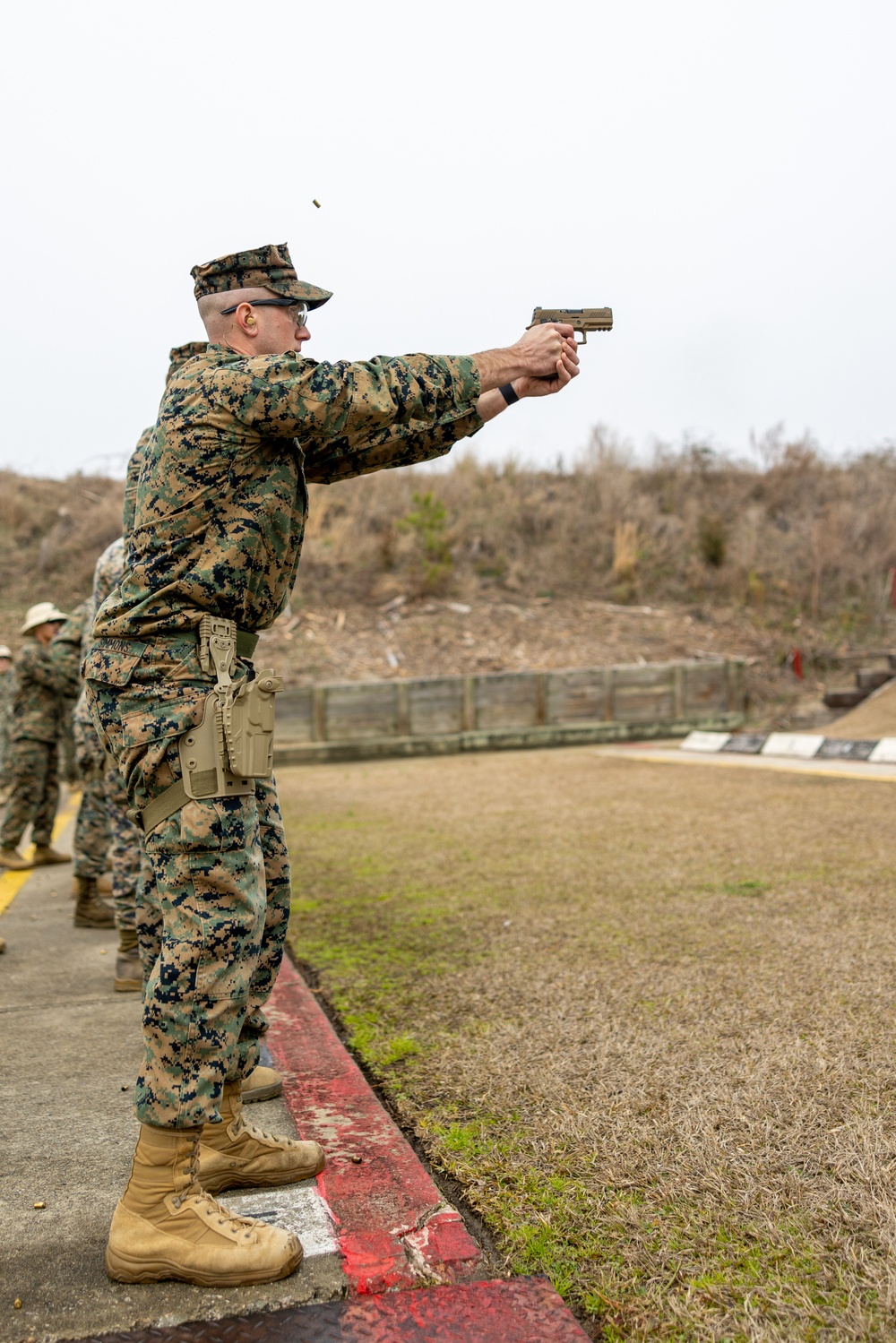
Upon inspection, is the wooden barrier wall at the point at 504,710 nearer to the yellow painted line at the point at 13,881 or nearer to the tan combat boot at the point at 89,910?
the yellow painted line at the point at 13,881

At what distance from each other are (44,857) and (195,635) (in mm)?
5925

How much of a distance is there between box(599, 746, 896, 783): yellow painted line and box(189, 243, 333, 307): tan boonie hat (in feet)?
27.7

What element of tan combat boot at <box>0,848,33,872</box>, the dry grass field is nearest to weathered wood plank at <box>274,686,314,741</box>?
tan combat boot at <box>0,848,33,872</box>

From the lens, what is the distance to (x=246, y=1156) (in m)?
2.62

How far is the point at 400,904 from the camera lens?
5.62 m

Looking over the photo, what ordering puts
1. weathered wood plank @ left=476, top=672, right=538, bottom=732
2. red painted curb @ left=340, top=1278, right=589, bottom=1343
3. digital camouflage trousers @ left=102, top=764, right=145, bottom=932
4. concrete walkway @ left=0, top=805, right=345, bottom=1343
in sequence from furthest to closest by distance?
weathered wood plank @ left=476, top=672, right=538, bottom=732 → digital camouflage trousers @ left=102, top=764, right=145, bottom=932 → concrete walkway @ left=0, top=805, right=345, bottom=1343 → red painted curb @ left=340, top=1278, right=589, bottom=1343

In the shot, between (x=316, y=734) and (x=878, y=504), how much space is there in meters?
14.5

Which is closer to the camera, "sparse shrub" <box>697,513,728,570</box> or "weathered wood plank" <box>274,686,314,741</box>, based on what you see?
"weathered wood plank" <box>274,686,314,741</box>

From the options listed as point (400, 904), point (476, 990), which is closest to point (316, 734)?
point (400, 904)

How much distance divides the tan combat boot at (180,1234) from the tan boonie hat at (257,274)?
1935mm

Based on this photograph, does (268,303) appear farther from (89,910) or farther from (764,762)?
(764,762)

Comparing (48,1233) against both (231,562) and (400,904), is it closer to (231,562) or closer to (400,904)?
(231,562)

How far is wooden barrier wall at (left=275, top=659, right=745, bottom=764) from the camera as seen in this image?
1513 cm

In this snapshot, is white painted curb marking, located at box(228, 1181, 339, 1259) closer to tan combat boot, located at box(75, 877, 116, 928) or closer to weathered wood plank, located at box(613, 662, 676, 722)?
tan combat boot, located at box(75, 877, 116, 928)
